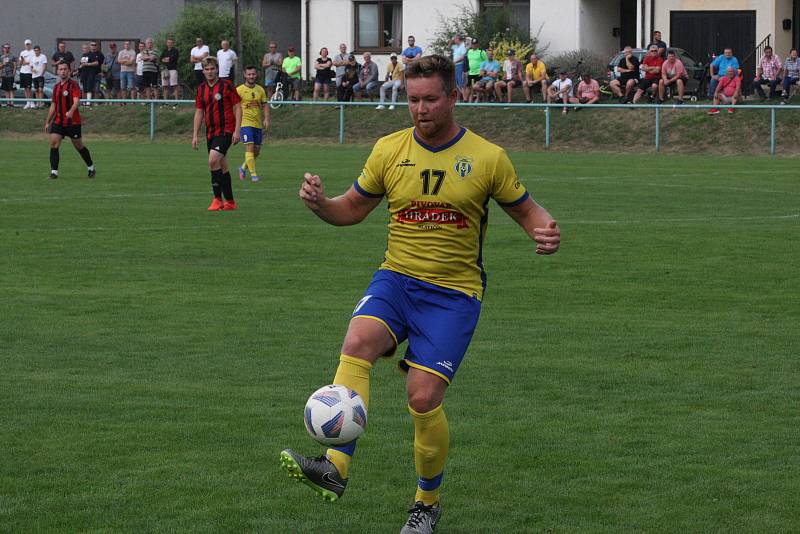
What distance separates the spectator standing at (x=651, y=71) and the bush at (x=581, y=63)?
4318mm

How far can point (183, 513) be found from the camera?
5996 mm

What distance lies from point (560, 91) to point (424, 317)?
111 ft

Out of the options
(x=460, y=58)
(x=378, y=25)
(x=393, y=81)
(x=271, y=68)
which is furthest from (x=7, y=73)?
(x=460, y=58)

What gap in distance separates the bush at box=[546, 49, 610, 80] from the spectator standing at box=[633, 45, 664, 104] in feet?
14.2

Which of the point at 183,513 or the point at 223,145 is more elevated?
the point at 223,145

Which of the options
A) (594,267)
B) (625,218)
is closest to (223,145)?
(625,218)

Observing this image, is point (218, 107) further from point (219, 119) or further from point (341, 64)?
point (341, 64)

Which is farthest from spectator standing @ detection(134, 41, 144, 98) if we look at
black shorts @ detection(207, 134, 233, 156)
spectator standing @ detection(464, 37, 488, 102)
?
black shorts @ detection(207, 134, 233, 156)

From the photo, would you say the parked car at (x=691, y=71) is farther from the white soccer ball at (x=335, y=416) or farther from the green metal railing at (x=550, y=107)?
the white soccer ball at (x=335, y=416)

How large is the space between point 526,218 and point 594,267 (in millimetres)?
8395

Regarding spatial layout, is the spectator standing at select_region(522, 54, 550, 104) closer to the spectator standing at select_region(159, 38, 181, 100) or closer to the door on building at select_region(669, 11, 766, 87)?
the door on building at select_region(669, 11, 766, 87)

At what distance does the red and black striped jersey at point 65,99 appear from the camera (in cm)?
2448

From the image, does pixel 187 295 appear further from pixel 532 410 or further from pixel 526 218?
pixel 526 218

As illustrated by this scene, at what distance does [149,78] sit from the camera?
44.0 metres
